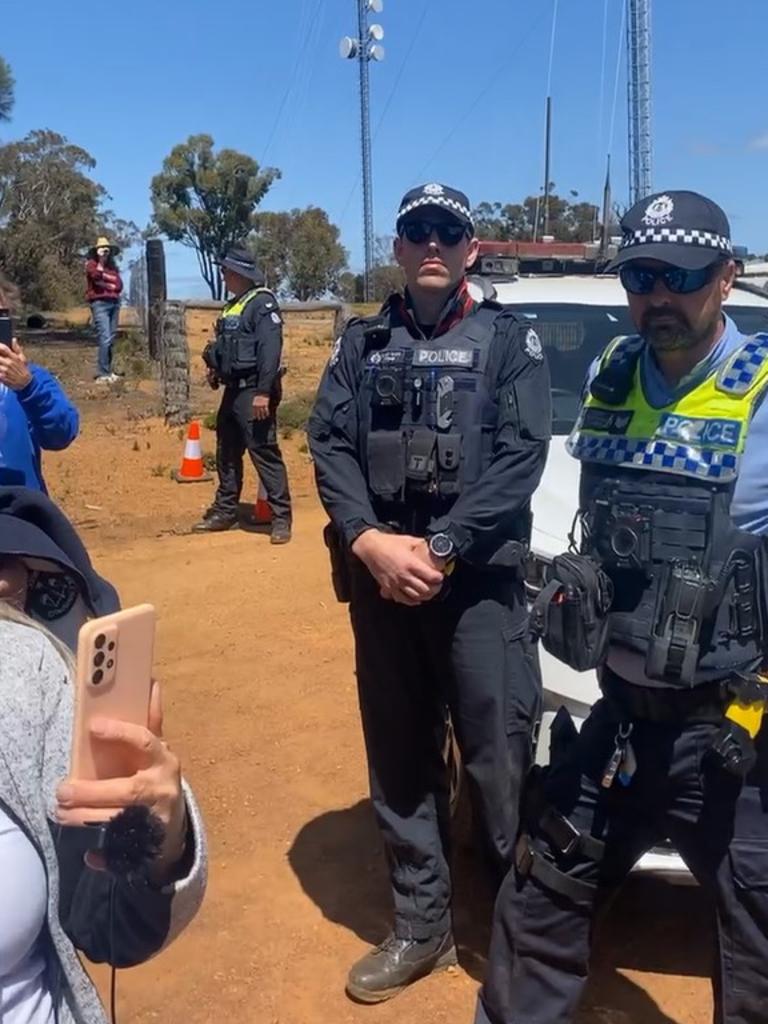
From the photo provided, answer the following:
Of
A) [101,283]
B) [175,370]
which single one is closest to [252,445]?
[175,370]

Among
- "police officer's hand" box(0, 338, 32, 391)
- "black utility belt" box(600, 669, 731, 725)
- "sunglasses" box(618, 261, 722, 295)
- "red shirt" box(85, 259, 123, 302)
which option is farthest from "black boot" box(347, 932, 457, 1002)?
"red shirt" box(85, 259, 123, 302)

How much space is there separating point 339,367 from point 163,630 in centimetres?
346

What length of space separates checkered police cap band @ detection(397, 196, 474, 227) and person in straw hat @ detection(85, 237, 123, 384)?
12.4 m

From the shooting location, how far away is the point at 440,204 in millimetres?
3311

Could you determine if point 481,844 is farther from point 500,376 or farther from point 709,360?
point 709,360

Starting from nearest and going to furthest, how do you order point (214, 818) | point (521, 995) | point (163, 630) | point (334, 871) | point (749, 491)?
point (749, 491) → point (521, 995) → point (334, 871) → point (214, 818) → point (163, 630)

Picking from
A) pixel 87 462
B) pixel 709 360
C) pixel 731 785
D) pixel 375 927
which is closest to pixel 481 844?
pixel 375 927

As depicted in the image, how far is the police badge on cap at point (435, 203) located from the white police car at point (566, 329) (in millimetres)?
947

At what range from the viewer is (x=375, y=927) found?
12.4 feet

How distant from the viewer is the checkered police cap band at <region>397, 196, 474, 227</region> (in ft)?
10.9

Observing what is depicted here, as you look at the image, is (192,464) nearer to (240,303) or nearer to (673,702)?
(240,303)

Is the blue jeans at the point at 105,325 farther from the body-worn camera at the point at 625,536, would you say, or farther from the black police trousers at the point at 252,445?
the body-worn camera at the point at 625,536

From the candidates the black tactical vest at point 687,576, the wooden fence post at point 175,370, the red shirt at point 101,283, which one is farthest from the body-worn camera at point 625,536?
the red shirt at point 101,283

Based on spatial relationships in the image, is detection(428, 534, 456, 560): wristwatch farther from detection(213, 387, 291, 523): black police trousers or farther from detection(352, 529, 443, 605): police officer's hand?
detection(213, 387, 291, 523): black police trousers
